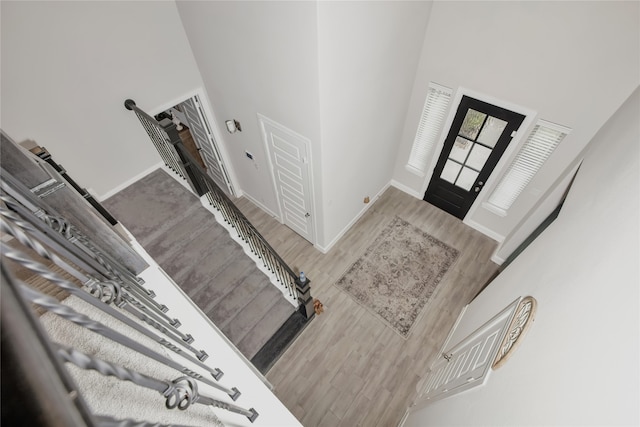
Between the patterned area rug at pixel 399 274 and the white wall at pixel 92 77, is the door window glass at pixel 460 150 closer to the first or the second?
the patterned area rug at pixel 399 274

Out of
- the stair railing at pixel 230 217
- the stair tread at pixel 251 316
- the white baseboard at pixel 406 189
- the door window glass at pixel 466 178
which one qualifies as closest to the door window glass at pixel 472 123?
the door window glass at pixel 466 178

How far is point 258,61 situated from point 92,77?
6.46 feet

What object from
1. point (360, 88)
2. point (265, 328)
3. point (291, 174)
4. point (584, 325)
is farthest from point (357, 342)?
point (360, 88)

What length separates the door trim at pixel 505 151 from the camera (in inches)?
147

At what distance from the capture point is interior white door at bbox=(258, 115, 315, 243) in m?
3.65

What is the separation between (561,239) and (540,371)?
1.27 metres

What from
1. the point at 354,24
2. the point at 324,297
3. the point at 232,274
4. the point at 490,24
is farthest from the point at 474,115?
the point at 232,274

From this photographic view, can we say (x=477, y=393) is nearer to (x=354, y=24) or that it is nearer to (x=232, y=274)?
(x=232, y=274)

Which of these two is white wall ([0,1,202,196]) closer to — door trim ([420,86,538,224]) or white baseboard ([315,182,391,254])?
white baseboard ([315,182,391,254])

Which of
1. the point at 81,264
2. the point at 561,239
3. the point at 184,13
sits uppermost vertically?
the point at 184,13

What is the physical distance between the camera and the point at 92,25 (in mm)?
3062

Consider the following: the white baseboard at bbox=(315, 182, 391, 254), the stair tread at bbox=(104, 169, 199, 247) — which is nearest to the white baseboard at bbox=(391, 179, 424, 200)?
the white baseboard at bbox=(315, 182, 391, 254)

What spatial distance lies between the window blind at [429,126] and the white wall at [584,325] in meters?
2.31

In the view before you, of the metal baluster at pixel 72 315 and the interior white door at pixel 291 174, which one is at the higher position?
the metal baluster at pixel 72 315
